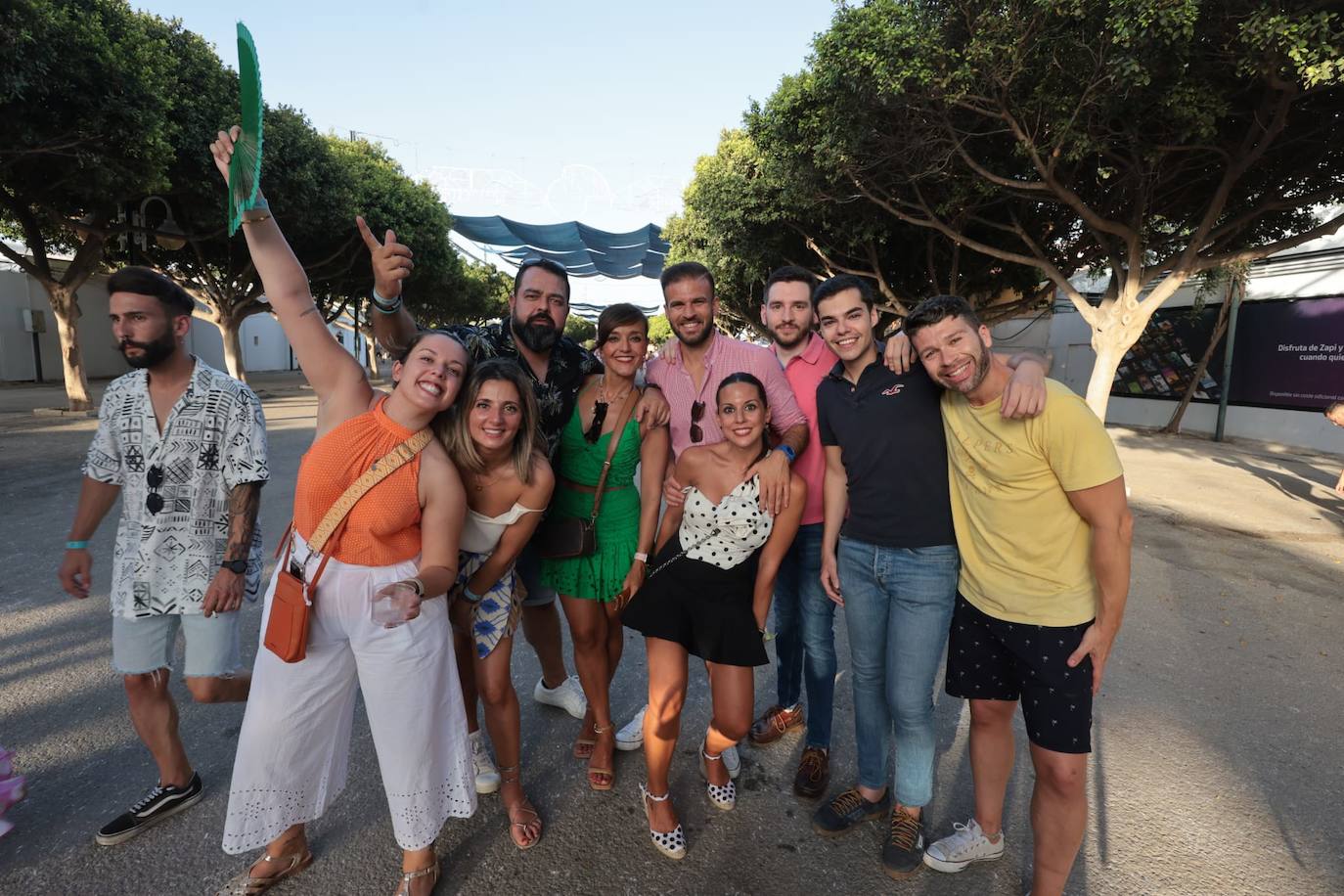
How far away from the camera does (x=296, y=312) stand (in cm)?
205

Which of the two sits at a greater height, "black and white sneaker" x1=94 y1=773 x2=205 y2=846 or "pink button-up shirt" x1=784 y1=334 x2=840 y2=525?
"pink button-up shirt" x1=784 y1=334 x2=840 y2=525

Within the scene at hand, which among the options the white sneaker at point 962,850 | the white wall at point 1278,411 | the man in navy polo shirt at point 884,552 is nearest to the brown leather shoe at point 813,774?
the man in navy polo shirt at point 884,552

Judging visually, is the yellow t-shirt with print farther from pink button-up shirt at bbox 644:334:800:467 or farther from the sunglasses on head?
the sunglasses on head

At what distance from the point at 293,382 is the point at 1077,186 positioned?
32459mm

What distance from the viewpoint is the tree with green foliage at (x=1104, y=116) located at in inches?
250

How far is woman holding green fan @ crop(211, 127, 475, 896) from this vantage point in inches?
77.9

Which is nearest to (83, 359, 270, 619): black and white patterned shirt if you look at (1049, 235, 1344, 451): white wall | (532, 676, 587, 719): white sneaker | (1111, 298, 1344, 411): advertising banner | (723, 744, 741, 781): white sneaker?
(532, 676, 587, 719): white sneaker

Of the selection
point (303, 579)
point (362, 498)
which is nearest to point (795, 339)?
point (362, 498)

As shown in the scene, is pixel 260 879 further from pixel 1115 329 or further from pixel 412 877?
pixel 1115 329

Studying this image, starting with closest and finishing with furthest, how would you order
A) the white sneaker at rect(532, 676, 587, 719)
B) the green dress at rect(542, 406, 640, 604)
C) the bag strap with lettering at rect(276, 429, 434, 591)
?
1. the bag strap with lettering at rect(276, 429, 434, 591)
2. the green dress at rect(542, 406, 640, 604)
3. the white sneaker at rect(532, 676, 587, 719)

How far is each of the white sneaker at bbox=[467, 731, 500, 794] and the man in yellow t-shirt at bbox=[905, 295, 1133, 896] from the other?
2.01 m

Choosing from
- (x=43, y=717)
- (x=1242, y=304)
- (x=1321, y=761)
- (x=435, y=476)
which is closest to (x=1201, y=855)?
(x=1321, y=761)

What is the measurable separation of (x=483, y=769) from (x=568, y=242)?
40788mm

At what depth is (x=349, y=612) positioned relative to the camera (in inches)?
78.2
